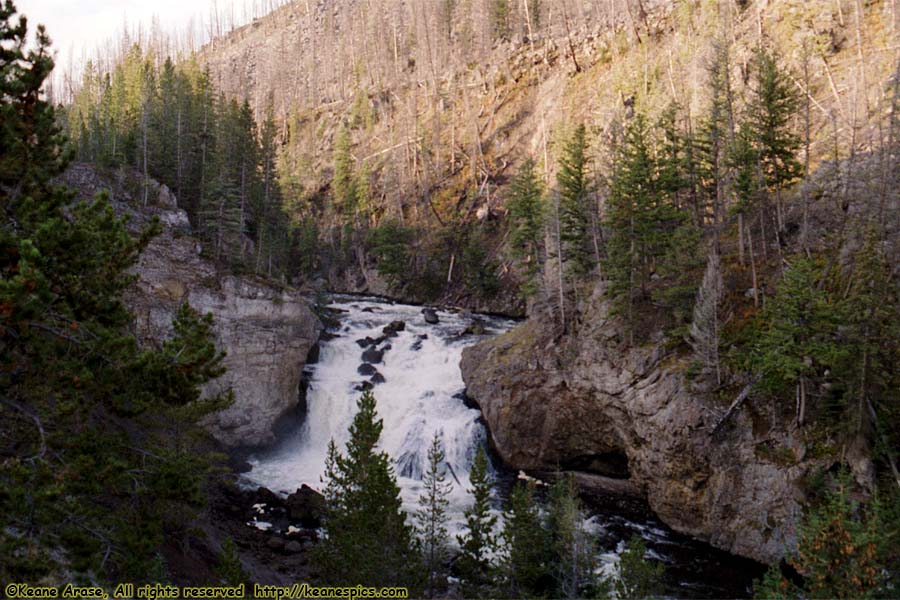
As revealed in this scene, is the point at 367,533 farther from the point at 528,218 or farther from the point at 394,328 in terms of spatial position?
the point at 528,218

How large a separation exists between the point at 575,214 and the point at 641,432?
640 inches

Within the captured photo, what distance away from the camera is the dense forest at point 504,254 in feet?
33.5

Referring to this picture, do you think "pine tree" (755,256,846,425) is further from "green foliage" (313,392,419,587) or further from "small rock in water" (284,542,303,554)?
"small rock in water" (284,542,303,554)

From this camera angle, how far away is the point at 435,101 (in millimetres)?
81562

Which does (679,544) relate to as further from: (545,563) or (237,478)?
(237,478)

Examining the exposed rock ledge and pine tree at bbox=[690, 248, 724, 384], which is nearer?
pine tree at bbox=[690, 248, 724, 384]

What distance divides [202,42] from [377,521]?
6273 inches

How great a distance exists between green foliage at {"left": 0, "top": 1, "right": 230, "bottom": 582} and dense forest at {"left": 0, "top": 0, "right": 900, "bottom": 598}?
0.06 m

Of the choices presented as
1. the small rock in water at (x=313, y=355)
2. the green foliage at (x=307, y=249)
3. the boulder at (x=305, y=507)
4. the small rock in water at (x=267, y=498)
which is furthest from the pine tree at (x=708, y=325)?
the green foliage at (x=307, y=249)

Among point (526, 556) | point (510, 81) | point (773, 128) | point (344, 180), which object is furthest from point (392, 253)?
point (526, 556)

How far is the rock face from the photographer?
75.2ft

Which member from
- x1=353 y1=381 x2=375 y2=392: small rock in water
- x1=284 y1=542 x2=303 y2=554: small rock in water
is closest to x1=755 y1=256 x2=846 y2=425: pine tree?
x1=284 y1=542 x2=303 y2=554: small rock in water

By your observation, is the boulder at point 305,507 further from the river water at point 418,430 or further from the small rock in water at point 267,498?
the river water at point 418,430

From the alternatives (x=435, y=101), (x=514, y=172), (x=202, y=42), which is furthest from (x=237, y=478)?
(x=202, y=42)
